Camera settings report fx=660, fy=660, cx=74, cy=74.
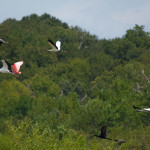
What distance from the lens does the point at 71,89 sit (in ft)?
320

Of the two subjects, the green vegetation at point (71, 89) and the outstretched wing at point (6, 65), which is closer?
the outstretched wing at point (6, 65)

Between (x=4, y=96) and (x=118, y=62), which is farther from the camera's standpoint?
(x=118, y=62)

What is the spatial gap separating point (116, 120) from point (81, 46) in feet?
212

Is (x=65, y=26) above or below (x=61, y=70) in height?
above

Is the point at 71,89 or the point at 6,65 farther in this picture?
the point at 71,89

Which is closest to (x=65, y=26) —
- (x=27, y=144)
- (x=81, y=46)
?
(x=81, y=46)

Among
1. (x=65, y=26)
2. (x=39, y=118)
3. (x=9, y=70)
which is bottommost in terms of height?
(x=39, y=118)

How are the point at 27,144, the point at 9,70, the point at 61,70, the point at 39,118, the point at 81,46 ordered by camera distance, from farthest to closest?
the point at 81,46 → the point at 61,70 → the point at 39,118 → the point at 27,144 → the point at 9,70

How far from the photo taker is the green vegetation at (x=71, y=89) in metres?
49.4

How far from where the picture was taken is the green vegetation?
162 ft

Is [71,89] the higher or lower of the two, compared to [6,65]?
lower

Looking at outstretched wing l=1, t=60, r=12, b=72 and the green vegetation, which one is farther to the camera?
the green vegetation

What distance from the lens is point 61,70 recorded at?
345 ft

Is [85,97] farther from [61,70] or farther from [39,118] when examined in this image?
[39,118]
